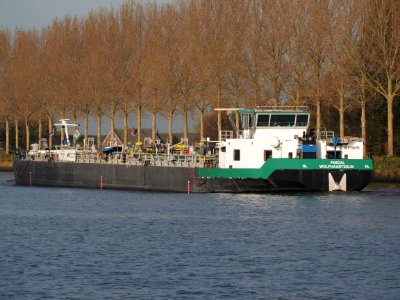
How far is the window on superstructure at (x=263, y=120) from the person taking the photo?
74188 mm

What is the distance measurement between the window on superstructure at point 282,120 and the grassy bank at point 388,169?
18.7 metres

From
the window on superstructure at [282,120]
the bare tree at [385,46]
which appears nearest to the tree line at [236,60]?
the bare tree at [385,46]

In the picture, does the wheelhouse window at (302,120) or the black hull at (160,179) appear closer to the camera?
the black hull at (160,179)

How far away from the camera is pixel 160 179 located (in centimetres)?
8281

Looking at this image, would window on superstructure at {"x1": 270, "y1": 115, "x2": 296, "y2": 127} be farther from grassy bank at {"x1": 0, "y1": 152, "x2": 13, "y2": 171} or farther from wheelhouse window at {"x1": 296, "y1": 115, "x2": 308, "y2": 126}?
grassy bank at {"x1": 0, "y1": 152, "x2": 13, "y2": 171}

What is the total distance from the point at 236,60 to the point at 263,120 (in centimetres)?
2449

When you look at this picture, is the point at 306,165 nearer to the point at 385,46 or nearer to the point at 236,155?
the point at 236,155

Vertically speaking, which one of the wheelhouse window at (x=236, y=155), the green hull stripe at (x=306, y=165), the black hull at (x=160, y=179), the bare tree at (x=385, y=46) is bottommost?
the black hull at (x=160, y=179)

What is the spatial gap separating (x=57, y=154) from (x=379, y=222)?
173 feet

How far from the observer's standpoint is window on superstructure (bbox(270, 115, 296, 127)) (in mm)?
74188

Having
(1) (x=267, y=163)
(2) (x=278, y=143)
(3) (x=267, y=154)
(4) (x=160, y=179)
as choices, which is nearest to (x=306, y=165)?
(1) (x=267, y=163)

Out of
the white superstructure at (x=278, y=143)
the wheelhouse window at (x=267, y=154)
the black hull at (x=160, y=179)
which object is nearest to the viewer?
the black hull at (x=160, y=179)

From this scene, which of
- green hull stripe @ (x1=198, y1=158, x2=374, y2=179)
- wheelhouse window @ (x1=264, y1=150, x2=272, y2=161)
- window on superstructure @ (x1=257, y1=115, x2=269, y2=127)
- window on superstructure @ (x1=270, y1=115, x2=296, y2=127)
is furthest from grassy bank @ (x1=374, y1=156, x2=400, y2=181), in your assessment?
wheelhouse window @ (x1=264, y1=150, x2=272, y2=161)

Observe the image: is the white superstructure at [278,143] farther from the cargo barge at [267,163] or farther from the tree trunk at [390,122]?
the tree trunk at [390,122]
